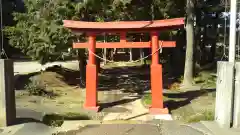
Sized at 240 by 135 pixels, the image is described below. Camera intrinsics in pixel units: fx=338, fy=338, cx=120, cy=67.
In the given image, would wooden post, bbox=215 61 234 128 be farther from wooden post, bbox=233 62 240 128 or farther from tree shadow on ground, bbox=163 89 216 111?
tree shadow on ground, bbox=163 89 216 111

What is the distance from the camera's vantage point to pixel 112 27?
527 inches

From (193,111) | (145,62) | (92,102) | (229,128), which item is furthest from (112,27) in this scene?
(145,62)

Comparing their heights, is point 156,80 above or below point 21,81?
above

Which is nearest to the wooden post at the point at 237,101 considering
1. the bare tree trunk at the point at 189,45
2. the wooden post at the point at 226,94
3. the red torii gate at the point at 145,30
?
the wooden post at the point at 226,94

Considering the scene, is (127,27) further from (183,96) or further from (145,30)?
(183,96)

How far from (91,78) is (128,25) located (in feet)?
8.78

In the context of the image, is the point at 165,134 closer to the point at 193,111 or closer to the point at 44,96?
the point at 193,111

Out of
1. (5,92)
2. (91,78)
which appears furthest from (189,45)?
(5,92)

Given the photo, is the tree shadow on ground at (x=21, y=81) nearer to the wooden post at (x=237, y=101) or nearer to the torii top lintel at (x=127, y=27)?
the torii top lintel at (x=127, y=27)

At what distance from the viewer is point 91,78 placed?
13969mm

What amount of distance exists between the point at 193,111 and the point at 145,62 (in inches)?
894

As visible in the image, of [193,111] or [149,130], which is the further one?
[193,111]

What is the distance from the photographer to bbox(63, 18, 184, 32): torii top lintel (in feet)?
43.2

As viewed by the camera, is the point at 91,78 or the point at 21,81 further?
the point at 21,81
